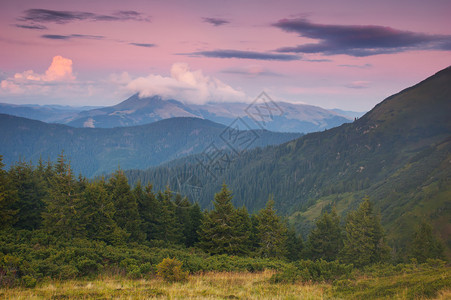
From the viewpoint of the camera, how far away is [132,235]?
39.2 meters

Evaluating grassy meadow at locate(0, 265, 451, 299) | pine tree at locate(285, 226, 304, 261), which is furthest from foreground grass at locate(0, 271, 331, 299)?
pine tree at locate(285, 226, 304, 261)

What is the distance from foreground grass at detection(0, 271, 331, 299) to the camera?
1505 cm

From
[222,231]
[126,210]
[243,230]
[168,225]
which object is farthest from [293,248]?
[126,210]

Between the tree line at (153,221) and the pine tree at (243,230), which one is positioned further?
the pine tree at (243,230)

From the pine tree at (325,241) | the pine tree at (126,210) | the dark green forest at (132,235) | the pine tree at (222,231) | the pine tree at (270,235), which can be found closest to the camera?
the dark green forest at (132,235)

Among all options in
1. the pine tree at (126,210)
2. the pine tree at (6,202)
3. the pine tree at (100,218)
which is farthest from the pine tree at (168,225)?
the pine tree at (6,202)

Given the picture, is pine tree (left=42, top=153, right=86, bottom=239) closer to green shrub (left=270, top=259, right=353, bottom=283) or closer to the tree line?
the tree line

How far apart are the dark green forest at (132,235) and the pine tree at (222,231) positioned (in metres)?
0.15

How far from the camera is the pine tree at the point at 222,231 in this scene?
40406 millimetres

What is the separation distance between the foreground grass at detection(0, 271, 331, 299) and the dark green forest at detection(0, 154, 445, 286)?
65.7 inches

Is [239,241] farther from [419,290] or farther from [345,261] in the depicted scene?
[419,290]

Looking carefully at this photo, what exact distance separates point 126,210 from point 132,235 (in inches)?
139

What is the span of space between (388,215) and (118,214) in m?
144

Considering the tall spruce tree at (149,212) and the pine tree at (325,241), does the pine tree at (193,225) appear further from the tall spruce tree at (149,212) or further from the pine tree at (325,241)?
the pine tree at (325,241)
